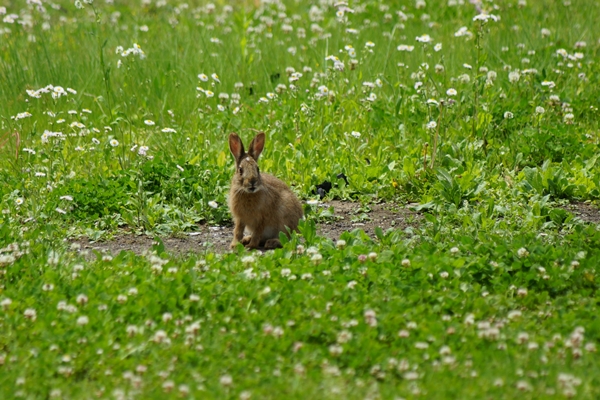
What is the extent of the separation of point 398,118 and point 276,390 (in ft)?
16.8

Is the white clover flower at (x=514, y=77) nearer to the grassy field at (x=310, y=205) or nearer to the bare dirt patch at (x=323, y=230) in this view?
the grassy field at (x=310, y=205)

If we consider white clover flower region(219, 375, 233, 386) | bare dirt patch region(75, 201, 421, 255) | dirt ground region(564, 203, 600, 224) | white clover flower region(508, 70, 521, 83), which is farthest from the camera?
white clover flower region(508, 70, 521, 83)

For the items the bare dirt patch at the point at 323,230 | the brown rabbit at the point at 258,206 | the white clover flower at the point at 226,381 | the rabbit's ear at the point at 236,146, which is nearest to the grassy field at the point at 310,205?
the white clover flower at the point at 226,381

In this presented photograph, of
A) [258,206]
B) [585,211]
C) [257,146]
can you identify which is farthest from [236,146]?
[585,211]

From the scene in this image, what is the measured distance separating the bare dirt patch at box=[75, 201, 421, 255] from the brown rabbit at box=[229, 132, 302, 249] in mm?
234

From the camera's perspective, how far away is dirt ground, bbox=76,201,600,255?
6.88 meters

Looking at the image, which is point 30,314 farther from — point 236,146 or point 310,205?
point 310,205

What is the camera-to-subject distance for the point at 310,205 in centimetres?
757

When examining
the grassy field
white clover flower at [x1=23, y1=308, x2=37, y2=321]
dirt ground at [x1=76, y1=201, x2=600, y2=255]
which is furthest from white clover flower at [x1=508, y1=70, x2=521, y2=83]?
white clover flower at [x1=23, y1=308, x2=37, y2=321]

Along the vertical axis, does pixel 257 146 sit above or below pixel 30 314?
above

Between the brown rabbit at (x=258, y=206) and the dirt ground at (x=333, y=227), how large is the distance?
0.77 feet

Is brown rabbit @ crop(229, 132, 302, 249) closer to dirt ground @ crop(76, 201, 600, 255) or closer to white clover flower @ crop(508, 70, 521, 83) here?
dirt ground @ crop(76, 201, 600, 255)

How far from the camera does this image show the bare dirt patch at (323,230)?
22.5 ft

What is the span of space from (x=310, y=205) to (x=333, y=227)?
38 centimetres
